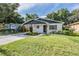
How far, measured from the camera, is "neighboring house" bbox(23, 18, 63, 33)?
2.85 metres

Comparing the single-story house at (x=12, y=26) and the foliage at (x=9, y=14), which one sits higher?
the foliage at (x=9, y=14)

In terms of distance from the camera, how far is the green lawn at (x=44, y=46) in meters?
2.76

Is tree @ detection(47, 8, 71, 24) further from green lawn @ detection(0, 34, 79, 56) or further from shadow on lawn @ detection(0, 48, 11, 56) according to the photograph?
shadow on lawn @ detection(0, 48, 11, 56)

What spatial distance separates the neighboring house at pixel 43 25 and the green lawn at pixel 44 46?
99mm

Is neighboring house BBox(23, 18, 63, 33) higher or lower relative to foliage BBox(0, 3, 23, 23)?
lower

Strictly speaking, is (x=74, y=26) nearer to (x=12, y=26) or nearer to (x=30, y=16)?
(x=30, y=16)

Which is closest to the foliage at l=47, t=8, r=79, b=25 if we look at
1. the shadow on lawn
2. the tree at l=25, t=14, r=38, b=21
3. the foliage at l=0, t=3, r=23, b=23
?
the tree at l=25, t=14, r=38, b=21

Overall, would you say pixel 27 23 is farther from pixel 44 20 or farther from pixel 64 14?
pixel 64 14

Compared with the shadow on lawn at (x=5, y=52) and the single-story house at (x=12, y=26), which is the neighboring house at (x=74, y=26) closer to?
the single-story house at (x=12, y=26)

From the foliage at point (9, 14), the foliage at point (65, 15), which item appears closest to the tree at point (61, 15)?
the foliage at point (65, 15)

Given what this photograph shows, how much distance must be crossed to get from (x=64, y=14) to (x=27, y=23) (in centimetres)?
51

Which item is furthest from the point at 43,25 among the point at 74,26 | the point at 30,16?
the point at 74,26

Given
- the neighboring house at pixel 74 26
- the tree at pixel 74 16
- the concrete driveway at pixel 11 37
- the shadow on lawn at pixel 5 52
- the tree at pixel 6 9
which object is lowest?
the shadow on lawn at pixel 5 52

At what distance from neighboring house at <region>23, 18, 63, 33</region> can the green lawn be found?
0.33ft
